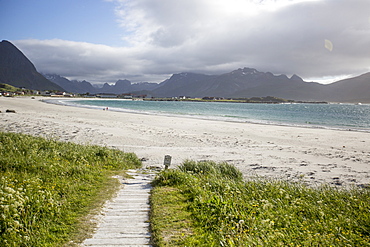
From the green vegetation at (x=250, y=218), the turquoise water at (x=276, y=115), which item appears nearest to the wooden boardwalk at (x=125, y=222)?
the green vegetation at (x=250, y=218)

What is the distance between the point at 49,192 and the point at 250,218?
15.3 feet

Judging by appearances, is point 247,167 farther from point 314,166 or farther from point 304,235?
point 304,235

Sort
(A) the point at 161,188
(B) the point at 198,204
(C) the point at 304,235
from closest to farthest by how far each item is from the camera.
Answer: (C) the point at 304,235
(B) the point at 198,204
(A) the point at 161,188

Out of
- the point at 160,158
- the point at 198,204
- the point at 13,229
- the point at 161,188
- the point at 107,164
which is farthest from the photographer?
the point at 160,158

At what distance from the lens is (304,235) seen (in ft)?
16.5

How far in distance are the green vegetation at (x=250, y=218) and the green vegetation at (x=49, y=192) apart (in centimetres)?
167

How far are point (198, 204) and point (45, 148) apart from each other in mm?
8581

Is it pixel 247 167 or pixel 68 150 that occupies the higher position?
pixel 68 150

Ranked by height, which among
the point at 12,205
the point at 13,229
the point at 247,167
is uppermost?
the point at 12,205

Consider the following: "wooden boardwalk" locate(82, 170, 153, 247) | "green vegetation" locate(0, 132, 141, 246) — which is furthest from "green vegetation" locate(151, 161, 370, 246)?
"green vegetation" locate(0, 132, 141, 246)

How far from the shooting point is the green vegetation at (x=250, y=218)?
4.69m

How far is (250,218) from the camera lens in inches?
205

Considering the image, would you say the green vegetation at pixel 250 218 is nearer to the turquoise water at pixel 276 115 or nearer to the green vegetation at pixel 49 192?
the green vegetation at pixel 49 192

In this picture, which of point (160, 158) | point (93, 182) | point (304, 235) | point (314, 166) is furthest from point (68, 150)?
point (314, 166)
